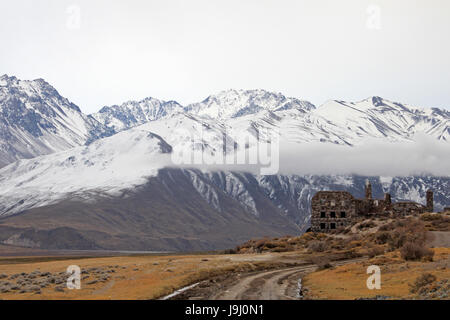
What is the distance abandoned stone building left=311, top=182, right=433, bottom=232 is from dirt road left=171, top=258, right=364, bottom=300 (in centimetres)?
6365

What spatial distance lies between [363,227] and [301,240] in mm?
12323

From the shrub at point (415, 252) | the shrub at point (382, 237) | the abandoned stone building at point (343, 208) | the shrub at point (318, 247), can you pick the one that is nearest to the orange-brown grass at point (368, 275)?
the shrub at point (415, 252)

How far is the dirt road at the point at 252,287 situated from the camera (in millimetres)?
51938

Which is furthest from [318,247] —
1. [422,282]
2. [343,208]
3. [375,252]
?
[422,282]

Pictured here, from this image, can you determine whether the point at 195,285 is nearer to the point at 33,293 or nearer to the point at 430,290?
the point at 33,293

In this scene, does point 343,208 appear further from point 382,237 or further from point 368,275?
point 368,275

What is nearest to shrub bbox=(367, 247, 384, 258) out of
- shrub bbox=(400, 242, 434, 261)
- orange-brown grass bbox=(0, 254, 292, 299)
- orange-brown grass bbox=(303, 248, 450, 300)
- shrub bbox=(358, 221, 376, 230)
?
orange-brown grass bbox=(303, 248, 450, 300)

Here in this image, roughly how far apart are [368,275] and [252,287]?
13.4 meters

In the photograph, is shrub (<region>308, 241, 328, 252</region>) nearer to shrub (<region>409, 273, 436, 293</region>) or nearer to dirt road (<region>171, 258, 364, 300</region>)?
dirt road (<region>171, 258, 364, 300</region>)

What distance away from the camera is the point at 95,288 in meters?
61.9

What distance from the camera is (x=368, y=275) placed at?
2527 inches
